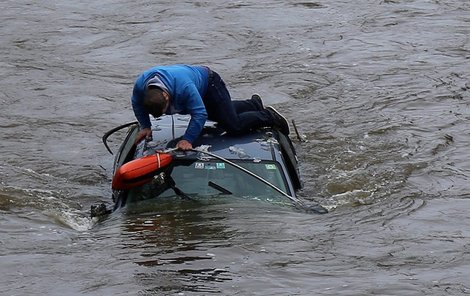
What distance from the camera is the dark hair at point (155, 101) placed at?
38.0 ft

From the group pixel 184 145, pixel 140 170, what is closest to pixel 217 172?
pixel 184 145

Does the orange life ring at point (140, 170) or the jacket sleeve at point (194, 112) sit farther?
the jacket sleeve at point (194, 112)

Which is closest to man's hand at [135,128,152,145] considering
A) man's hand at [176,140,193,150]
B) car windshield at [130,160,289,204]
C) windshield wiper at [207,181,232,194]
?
man's hand at [176,140,193,150]

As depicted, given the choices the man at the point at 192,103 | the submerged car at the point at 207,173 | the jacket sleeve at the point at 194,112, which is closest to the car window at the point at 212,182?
the submerged car at the point at 207,173

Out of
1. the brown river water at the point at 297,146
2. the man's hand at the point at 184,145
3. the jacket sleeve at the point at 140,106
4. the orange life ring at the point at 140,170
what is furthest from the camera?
the jacket sleeve at the point at 140,106

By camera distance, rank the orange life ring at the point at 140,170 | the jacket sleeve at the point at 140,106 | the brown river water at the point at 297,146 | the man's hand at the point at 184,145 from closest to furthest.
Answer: the brown river water at the point at 297,146 < the orange life ring at the point at 140,170 < the man's hand at the point at 184,145 < the jacket sleeve at the point at 140,106

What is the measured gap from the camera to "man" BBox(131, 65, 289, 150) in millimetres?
11742

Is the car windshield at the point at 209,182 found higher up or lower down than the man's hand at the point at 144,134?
lower down

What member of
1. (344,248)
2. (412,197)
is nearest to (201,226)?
(344,248)

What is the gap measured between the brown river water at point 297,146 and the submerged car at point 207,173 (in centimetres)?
25

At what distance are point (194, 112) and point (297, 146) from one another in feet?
13.0

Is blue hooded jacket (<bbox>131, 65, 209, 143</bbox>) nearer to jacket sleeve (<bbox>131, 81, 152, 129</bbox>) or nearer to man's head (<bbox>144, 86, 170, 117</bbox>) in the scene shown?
jacket sleeve (<bbox>131, 81, 152, 129</bbox>)

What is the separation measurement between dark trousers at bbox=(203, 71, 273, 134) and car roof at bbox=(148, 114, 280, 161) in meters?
0.09

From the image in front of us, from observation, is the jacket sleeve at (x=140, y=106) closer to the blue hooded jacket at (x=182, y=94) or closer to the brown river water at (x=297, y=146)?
the blue hooded jacket at (x=182, y=94)
